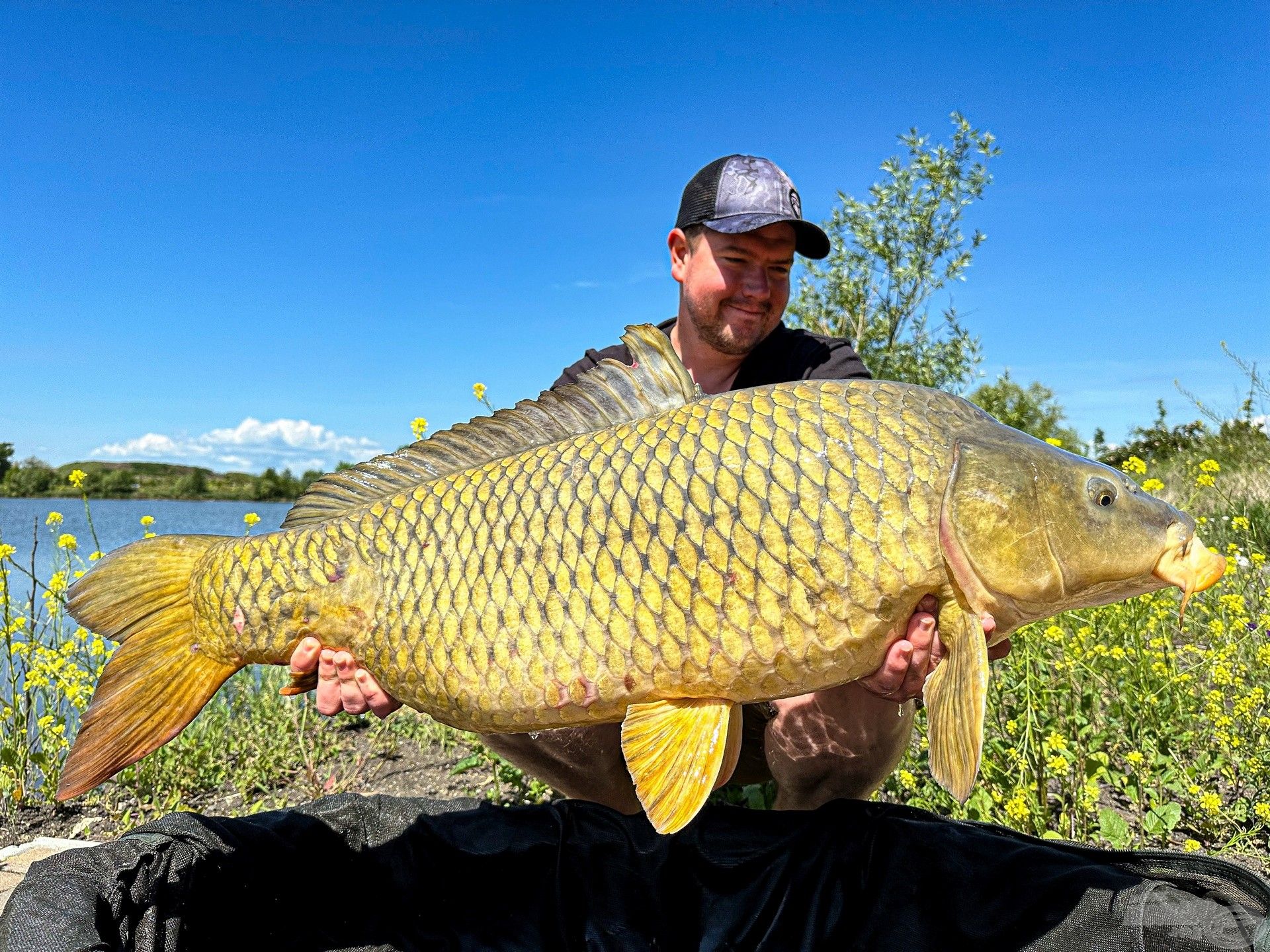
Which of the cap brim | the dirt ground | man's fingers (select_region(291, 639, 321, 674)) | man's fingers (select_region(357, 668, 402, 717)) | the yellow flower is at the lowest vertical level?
the dirt ground

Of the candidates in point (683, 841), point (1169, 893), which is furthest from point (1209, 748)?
point (683, 841)

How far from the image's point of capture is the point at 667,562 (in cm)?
134

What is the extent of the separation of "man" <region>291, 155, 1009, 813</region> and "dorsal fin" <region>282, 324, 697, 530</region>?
306mm

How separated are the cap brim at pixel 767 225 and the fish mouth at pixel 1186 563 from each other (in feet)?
4.50

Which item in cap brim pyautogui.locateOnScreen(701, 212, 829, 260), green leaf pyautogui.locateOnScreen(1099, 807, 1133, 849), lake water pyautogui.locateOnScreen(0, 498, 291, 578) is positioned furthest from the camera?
lake water pyautogui.locateOnScreen(0, 498, 291, 578)

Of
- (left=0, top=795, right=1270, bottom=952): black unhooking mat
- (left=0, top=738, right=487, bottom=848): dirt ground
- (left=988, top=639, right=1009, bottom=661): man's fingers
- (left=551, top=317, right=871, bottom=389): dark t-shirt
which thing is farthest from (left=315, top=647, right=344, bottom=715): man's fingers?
(left=988, top=639, right=1009, bottom=661): man's fingers

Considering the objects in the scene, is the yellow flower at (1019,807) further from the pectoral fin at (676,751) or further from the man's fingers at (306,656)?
the man's fingers at (306,656)

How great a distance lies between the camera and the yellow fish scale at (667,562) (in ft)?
4.29

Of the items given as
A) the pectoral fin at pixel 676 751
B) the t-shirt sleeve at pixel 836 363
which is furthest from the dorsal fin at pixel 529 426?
the t-shirt sleeve at pixel 836 363

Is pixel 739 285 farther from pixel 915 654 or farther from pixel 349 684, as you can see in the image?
pixel 349 684

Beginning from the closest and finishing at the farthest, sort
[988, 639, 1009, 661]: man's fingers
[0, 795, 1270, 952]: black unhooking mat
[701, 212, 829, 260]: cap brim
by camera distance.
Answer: [0, 795, 1270, 952]: black unhooking mat
[988, 639, 1009, 661]: man's fingers
[701, 212, 829, 260]: cap brim

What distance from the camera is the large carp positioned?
1.31m

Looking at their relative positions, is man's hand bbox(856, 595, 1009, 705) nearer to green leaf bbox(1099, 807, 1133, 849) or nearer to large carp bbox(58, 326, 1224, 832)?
large carp bbox(58, 326, 1224, 832)

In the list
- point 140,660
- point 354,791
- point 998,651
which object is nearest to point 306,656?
point 140,660
